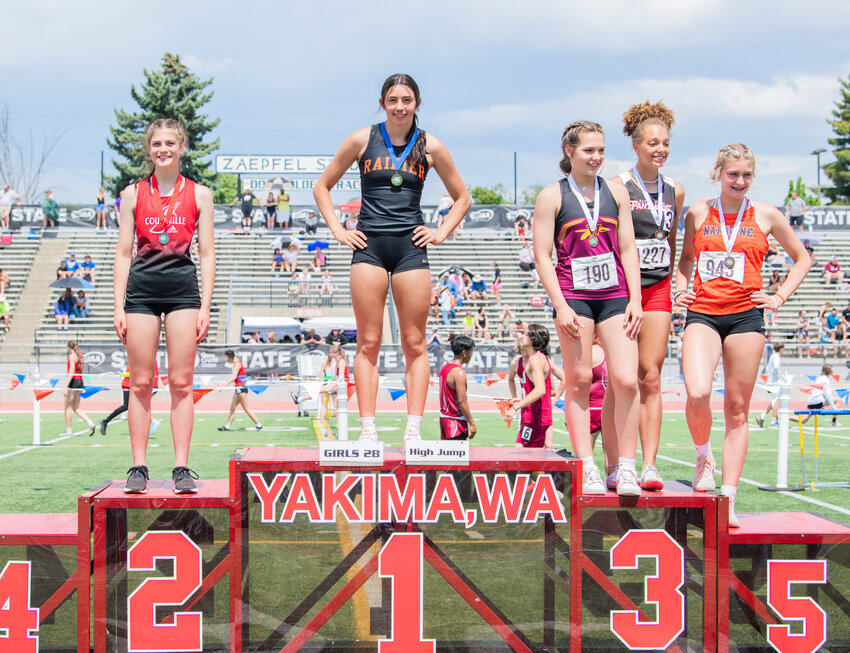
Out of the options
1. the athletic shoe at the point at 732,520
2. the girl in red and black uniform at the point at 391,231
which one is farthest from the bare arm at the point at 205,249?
the athletic shoe at the point at 732,520

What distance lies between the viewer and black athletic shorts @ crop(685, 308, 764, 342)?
15.0 feet

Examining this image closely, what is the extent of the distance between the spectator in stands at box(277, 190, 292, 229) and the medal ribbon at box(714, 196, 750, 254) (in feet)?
104

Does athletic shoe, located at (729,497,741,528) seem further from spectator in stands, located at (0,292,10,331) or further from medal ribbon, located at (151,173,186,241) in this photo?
spectator in stands, located at (0,292,10,331)

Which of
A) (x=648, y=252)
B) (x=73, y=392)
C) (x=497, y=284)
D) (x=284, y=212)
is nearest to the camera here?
(x=648, y=252)

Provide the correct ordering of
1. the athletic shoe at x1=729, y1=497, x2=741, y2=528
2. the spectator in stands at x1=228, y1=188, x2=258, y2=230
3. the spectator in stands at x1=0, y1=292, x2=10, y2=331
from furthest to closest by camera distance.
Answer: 1. the spectator in stands at x1=228, y1=188, x2=258, y2=230
2. the spectator in stands at x1=0, y1=292, x2=10, y2=331
3. the athletic shoe at x1=729, y1=497, x2=741, y2=528

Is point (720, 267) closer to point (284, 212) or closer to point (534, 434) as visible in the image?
point (534, 434)

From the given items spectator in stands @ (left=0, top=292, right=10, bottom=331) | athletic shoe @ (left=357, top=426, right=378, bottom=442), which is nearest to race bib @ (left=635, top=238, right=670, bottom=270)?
athletic shoe @ (left=357, top=426, right=378, bottom=442)

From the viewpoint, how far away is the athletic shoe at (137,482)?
429 centimetres

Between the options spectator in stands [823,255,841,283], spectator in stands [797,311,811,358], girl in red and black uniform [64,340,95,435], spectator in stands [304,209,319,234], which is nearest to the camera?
girl in red and black uniform [64,340,95,435]

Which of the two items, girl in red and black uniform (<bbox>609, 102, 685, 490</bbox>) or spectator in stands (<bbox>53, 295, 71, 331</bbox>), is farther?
spectator in stands (<bbox>53, 295, 71, 331</bbox>)

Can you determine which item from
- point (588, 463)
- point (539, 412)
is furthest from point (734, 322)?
point (539, 412)

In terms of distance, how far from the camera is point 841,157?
66.2 meters

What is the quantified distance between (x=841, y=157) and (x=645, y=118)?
69.8 m

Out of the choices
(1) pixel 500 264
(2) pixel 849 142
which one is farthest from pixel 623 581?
(2) pixel 849 142
